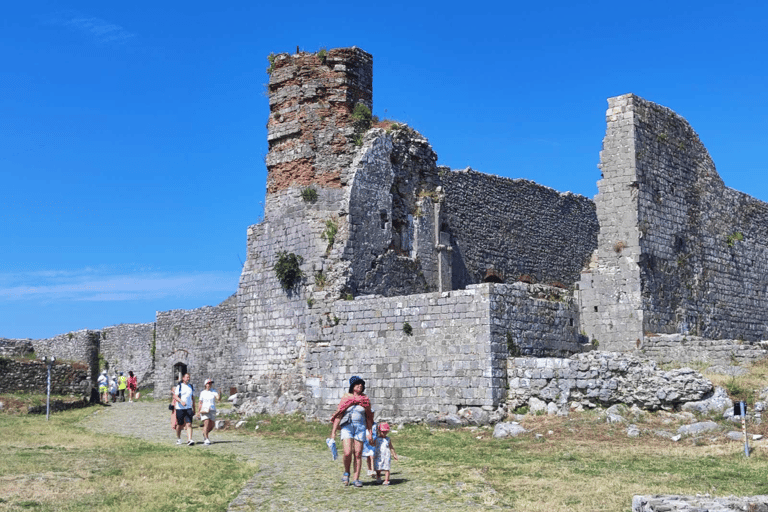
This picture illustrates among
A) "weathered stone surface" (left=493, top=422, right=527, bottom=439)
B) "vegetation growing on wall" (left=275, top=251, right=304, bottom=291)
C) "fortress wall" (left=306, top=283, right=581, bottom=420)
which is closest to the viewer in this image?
"weathered stone surface" (left=493, top=422, right=527, bottom=439)

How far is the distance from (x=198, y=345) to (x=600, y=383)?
2107 centimetres

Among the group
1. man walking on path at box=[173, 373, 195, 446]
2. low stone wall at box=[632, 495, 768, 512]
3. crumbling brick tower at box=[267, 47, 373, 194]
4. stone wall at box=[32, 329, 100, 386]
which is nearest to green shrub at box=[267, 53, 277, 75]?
crumbling brick tower at box=[267, 47, 373, 194]

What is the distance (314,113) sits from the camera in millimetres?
21453

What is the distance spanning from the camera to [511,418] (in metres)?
16.0

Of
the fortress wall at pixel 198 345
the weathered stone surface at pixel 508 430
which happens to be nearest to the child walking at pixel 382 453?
the weathered stone surface at pixel 508 430

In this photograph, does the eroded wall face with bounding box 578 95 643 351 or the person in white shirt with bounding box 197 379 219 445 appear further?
the eroded wall face with bounding box 578 95 643 351

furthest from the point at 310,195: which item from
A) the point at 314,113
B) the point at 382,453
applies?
the point at 382,453

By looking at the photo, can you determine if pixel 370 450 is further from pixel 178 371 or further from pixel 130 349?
pixel 130 349

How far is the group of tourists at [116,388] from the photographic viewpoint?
1233 inches

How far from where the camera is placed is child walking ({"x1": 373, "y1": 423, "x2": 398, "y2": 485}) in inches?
416

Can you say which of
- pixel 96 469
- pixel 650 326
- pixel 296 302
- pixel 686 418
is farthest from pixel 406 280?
pixel 96 469

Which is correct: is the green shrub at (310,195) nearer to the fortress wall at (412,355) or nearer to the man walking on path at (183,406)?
the fortress wall at (412,355)

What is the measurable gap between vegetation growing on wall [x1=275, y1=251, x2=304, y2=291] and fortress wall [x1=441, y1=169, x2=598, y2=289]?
18.3 ft

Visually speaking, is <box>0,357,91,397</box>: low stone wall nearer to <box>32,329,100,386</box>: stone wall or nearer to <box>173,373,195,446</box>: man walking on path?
<box>173,373,195,446</box>: man walking on path
